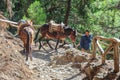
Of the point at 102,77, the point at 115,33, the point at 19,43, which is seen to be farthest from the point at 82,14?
the point at 102,77

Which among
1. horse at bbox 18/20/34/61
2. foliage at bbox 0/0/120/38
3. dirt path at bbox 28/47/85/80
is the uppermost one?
horse at bbox 18/20/34/61

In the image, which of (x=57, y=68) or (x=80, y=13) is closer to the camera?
(x=57, y=68)

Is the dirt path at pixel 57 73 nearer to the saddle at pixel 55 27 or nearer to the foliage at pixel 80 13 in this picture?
the saddle at pixel 55 27

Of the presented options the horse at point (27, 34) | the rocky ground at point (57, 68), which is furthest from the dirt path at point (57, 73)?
the horse at point (27, 34)

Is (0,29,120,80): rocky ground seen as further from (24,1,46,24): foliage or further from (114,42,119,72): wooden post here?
(24,1,46,24): foliage

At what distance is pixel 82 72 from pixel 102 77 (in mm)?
1514

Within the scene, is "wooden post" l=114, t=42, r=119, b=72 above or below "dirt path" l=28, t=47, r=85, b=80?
above

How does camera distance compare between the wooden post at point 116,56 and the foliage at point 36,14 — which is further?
the foliage at point 36,14

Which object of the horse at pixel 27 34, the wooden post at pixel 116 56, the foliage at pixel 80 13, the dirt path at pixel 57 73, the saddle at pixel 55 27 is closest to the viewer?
the wooden post at pixel 116 56

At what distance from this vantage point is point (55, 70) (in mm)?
10273

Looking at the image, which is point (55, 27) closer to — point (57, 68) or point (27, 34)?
point (27, 34)

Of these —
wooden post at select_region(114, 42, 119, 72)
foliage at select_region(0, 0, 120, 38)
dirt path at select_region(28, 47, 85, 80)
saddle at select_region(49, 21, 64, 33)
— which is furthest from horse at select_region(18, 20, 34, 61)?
foliage at select_region(0, 0, 120, 38)

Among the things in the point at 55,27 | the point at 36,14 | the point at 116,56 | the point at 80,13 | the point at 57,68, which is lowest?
the point at 80,13

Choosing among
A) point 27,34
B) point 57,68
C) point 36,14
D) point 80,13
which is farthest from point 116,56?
point 80,13
